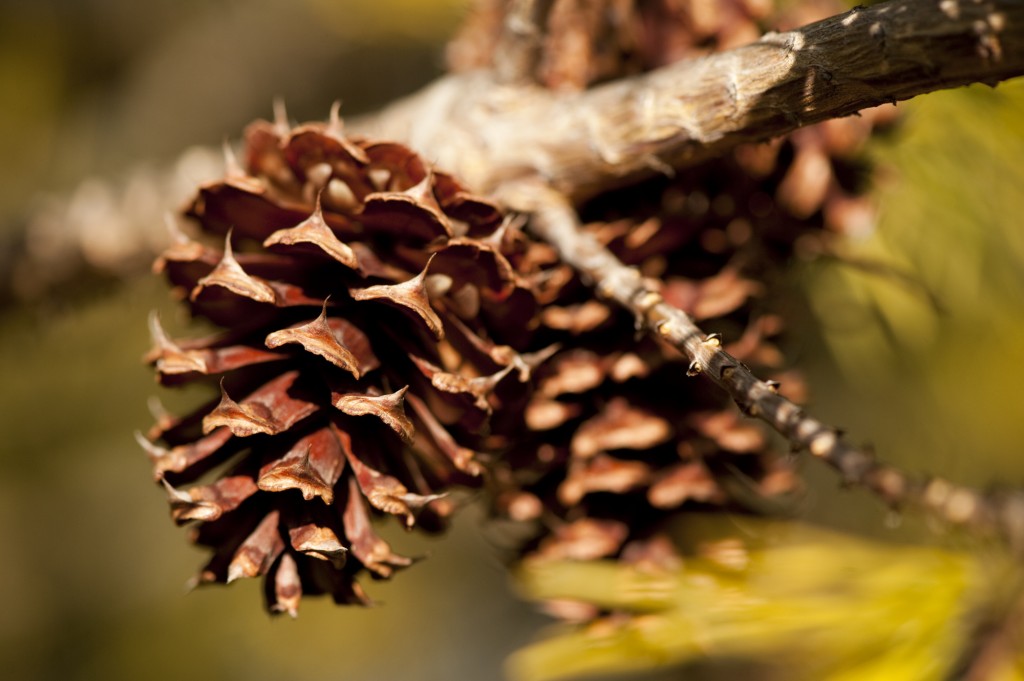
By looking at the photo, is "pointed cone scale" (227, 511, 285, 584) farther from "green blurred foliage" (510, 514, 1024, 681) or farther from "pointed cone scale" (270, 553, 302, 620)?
"green blurred foliage" (510, 514, 1024, 681)

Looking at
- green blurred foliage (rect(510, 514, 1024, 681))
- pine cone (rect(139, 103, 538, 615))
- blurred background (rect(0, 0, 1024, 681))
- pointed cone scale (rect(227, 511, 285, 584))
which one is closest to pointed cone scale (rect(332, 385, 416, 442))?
pine cone (rect(139, 103, 538, 615))

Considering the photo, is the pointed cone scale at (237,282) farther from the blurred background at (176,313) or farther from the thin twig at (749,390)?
the blurred background at (176,313)

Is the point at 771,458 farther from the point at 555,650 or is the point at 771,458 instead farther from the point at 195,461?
the point at 195,461

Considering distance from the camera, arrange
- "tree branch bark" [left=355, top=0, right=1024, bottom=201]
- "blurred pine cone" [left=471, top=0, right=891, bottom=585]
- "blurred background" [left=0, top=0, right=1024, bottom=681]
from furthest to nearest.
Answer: "blurred background" [left=0, top=0, right=1024, bottom=681]
"blurred pine cone" [left=471, top=0, right=891, bottom=585]
"tree branch bark" [left=355, top=0, right=1024, bottom=201]

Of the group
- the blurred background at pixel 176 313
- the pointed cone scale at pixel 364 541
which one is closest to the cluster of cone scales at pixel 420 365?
the pointed cone scale at pixel 364 541

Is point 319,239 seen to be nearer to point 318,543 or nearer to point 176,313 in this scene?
point 318,543

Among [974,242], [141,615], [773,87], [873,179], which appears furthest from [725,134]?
[141,615]
